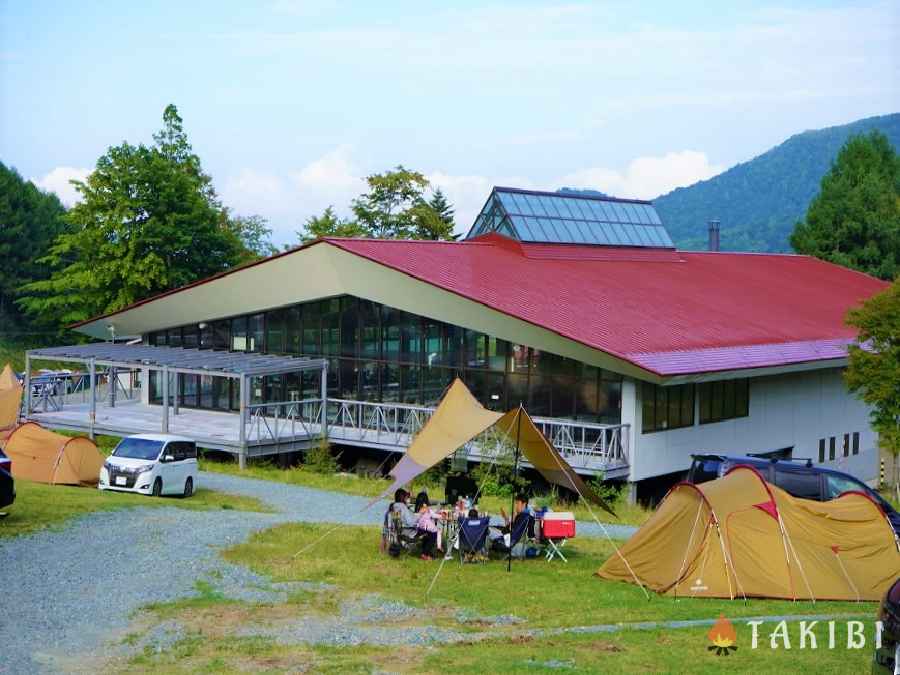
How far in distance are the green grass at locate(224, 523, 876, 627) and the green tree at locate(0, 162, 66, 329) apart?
5132 cm

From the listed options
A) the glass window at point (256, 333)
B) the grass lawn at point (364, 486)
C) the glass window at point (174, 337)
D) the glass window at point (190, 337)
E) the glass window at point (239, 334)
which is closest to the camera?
the grass lawn at point (364, 486)

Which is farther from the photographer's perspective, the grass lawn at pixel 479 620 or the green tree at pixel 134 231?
the green tree at pixel 134 231

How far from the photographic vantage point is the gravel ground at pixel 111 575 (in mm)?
12617

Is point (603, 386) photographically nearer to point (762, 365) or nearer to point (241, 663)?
point (762, 365)

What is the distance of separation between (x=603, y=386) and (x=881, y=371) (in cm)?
727

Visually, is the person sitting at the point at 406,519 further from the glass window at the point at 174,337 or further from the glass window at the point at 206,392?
the glass window at the point at 174,337

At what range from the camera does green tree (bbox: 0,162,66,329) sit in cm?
6531

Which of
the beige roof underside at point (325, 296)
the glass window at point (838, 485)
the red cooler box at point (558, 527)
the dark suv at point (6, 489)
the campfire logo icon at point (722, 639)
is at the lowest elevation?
the campfire logo icon at point (722, 639)

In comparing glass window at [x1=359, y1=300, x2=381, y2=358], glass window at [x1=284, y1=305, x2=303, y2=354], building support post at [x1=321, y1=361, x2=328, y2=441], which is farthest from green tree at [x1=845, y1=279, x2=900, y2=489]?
glass window at [x1=284, y1=305, x2=303, y2=354]

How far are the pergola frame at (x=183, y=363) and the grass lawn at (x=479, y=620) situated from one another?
39.0 ft

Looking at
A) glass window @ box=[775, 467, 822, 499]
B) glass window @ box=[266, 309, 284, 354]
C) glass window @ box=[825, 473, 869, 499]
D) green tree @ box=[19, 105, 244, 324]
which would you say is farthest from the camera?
green tree @ box=[19, 105, 244, 324]

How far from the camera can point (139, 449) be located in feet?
81.1

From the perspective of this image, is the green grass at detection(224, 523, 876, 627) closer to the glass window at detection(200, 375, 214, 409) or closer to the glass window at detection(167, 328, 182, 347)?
the glass window at detection(200, 375, 214, 409)

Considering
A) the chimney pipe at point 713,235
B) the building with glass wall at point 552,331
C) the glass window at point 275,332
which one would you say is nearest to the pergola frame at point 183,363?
the glass window at point 275,332
